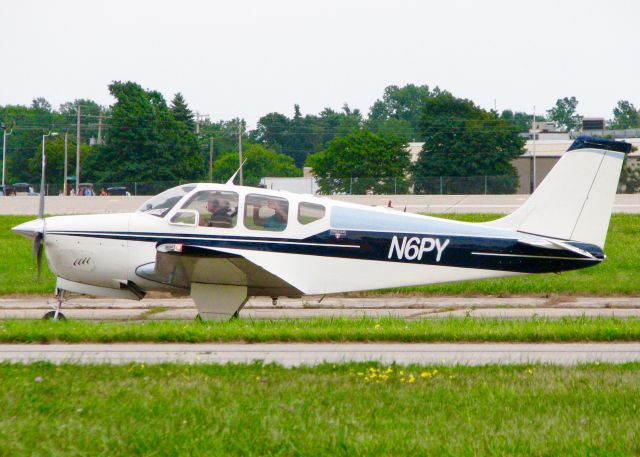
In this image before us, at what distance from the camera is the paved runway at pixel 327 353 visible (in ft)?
31.6

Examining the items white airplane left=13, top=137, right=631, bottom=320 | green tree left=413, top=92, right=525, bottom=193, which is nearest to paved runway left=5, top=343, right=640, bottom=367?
white airplane left=13, top=137, right=631, bottom=320

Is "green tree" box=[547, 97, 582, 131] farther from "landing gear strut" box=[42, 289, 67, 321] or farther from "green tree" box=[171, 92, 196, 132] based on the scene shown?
"landing gear strut" box=[42, 289, 67, 321]

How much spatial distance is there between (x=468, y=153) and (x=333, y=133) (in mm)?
60475

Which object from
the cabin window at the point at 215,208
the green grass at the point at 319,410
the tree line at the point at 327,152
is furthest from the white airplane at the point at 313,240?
the tree line at the point at 327,152

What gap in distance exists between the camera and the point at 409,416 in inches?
277

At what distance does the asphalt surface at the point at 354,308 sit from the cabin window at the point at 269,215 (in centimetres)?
169

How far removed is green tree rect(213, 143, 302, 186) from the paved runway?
7813cm

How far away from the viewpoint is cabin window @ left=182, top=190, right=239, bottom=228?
14.3 m

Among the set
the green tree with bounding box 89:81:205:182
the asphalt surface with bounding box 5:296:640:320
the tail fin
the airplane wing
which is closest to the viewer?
the airplane wing

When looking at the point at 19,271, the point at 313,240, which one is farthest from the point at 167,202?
the point at 19,271

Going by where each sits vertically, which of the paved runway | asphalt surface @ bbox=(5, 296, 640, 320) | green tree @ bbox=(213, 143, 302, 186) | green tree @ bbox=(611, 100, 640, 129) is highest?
green tree @ bbox=(611, 100, 640, 129)

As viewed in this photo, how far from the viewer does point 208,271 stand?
14.1m

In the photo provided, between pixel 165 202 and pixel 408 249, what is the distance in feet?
11.7

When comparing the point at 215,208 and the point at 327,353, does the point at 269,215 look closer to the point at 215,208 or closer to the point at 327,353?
the point at 215,208
